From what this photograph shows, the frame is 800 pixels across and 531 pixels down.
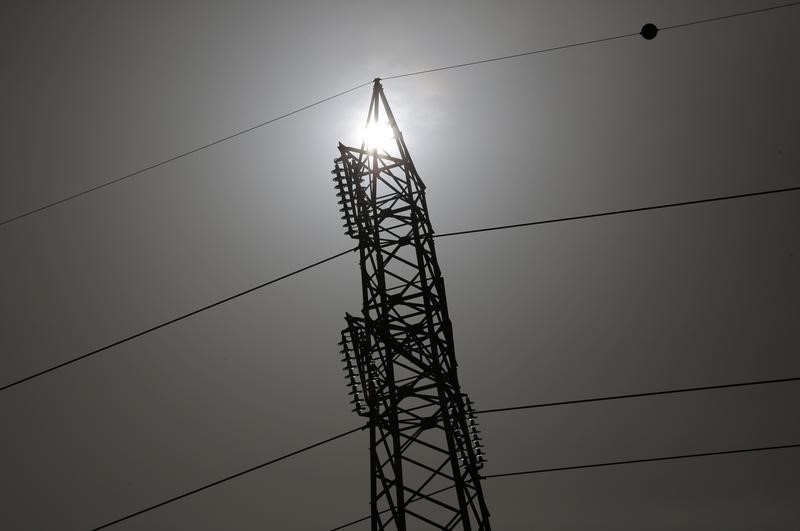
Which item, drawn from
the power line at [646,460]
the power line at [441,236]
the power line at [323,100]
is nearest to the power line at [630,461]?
the power line at [646,460]

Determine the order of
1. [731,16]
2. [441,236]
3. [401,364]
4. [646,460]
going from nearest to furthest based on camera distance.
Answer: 1. [401,364]
2. [441,236]
3. [731,16]
4. [646,460]

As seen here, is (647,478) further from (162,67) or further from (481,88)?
(162,67)

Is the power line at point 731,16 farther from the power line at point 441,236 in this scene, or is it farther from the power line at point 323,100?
the power line at point 441,236

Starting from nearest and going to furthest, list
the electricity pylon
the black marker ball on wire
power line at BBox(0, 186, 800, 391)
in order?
1. the electricity pylon
2. power line at BBox(0, 186, 800, 391)
3. the black marker ball on wire

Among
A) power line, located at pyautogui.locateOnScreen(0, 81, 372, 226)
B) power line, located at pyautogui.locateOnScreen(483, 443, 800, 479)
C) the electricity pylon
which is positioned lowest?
power line, located at pyautogui.locateOnScreen(483, 443, 800, 479)

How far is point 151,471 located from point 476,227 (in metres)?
12.3

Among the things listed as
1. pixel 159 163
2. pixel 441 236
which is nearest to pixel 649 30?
pixel 441 236

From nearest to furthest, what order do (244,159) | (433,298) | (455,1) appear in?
(433,298) → (455,1) → (244,159)

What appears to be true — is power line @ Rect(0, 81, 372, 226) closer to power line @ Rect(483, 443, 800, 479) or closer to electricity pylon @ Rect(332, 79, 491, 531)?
electricity pylon @ Rect(332, 79, 491, 531)

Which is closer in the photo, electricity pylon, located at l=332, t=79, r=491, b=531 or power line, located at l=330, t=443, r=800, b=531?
electricity pylon, located at l=332, t=79, r=491, b=531

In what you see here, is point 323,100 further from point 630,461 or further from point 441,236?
point 630,461

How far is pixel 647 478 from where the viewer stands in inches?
854

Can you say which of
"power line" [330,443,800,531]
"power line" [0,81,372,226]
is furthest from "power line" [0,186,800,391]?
"power line" [330,443,800,531]

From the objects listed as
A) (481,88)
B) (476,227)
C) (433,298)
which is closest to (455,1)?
(481,88)
